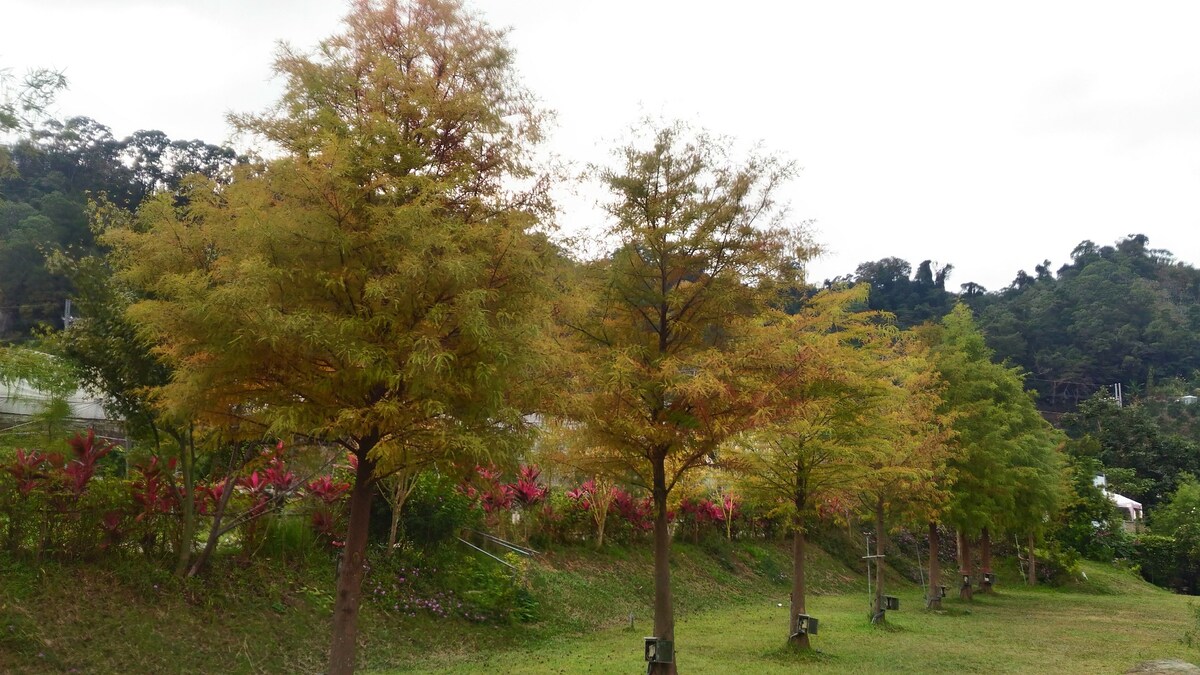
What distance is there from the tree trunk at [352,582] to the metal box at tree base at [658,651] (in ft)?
11.5

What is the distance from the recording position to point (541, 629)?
13.4m

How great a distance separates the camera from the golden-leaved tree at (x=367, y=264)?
6.25m

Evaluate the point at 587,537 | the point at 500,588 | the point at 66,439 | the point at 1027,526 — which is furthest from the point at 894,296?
the point at 66,439

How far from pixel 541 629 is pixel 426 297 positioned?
854cm

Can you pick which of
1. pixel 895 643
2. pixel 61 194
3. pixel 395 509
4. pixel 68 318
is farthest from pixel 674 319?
pixel 61 194

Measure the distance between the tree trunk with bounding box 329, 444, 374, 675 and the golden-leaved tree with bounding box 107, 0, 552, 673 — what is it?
16 millimetres

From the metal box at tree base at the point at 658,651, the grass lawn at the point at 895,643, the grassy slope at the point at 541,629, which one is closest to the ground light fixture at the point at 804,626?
the grass lawn at the point at 895,643

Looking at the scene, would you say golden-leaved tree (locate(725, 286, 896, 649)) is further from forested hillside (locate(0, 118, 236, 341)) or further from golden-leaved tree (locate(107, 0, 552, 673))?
forested hillside (locate(0, 118, 236, 341))

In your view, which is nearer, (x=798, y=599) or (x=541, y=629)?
(x=798, y=599)

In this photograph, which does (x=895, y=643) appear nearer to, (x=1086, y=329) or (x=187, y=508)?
(x=187, y=508)

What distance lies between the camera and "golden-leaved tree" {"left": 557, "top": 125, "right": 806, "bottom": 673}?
9492 mm

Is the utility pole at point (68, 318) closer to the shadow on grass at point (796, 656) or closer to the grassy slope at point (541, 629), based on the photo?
the grassy slope at point (541, 629)

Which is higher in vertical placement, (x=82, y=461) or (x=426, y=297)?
(x=426, y=297)

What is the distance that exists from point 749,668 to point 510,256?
24.0 ft
